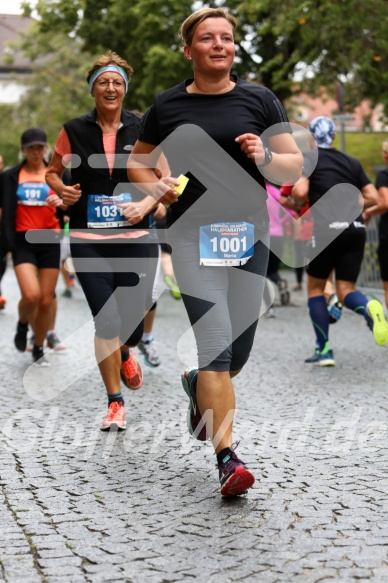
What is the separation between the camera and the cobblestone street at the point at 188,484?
3666 millimetres

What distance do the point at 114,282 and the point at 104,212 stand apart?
1.34 feet

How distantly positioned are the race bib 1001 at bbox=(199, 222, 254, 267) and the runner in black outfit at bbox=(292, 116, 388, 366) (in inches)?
153

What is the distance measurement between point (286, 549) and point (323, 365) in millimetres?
5402

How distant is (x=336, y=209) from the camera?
878 cm

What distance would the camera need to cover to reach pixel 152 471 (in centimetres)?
523

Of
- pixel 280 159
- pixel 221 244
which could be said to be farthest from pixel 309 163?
pixel 221 244

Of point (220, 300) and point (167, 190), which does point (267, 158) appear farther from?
point (220, 300)

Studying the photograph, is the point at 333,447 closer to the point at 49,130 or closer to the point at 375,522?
the point at 375,522

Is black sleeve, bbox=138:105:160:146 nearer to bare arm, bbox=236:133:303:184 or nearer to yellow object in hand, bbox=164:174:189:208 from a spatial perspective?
yellow object in hand, bbox=164:174:189:208

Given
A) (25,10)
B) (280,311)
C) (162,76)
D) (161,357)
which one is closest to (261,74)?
(162,76)

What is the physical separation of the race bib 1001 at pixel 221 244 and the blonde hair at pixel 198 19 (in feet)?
2.78

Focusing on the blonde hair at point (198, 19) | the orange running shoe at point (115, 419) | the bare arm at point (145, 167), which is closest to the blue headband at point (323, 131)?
the orange running shoe at point (115, 419)

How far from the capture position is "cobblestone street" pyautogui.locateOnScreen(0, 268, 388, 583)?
3.67 meters

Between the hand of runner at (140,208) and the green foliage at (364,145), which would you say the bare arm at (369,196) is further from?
the green foliage at (364,145)
